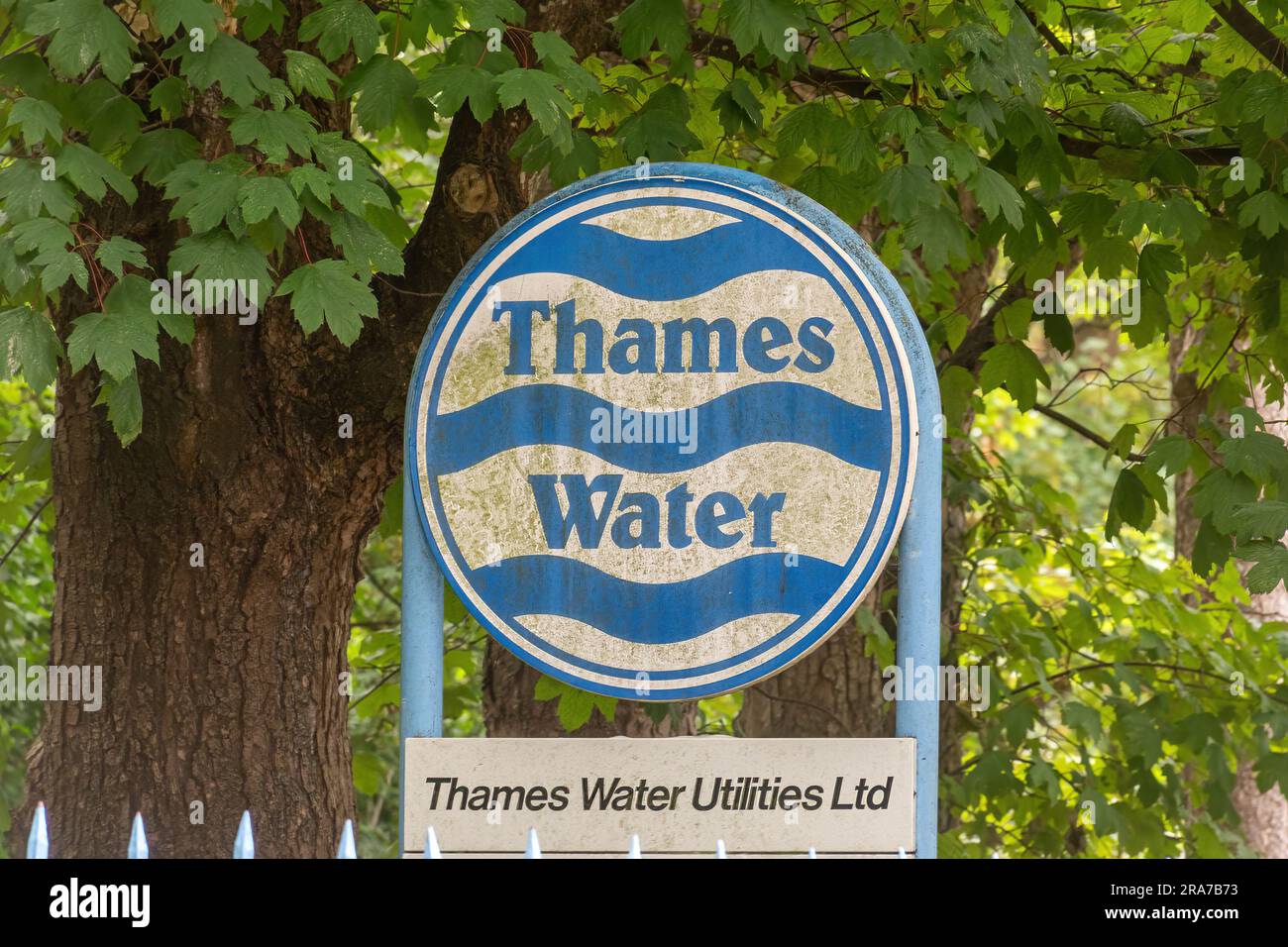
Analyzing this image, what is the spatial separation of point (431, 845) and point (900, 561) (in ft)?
3.24

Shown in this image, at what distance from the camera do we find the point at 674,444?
267 centimetres

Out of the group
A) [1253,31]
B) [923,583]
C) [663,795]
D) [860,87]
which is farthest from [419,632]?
[1253,31]

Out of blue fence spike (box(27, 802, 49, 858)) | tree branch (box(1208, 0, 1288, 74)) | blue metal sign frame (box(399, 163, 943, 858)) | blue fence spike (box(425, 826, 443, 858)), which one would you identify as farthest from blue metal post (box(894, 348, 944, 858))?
tree branch (box(1208, 0, 1288, 74))

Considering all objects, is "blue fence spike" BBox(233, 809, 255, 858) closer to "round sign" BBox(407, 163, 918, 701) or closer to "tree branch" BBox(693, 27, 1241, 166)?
"round sign" BBox(407, 163, 918, 701)

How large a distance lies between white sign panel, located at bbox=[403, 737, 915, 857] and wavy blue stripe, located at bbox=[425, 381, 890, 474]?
519 mm

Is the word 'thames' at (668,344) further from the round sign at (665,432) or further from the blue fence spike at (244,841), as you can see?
the blue fence spike at (244,841)

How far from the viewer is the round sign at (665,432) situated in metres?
2.62

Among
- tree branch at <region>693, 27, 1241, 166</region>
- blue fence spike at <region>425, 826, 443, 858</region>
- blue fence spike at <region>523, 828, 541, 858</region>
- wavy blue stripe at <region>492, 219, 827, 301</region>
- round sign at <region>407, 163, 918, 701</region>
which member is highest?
tree branch at <region>693, 27, 1241, 166</region>

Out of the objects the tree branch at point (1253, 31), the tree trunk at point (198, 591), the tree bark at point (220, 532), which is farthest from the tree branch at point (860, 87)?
the tree trunk at point (198, 591)

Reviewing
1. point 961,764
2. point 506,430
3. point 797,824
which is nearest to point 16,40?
point 506,430

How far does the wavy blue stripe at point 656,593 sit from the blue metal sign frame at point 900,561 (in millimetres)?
154

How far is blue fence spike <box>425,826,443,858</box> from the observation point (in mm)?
2518

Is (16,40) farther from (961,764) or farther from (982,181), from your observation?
(961,764)

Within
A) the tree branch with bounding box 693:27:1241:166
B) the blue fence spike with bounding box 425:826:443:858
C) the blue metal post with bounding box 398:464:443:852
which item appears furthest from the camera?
the tree branch with bounding box 693:27:1241:166
